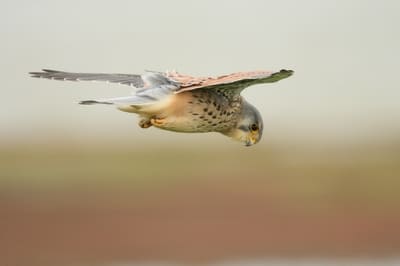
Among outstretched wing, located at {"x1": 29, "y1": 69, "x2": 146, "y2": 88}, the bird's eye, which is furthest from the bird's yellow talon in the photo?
the bird's eye

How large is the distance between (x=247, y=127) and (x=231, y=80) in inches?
37.2

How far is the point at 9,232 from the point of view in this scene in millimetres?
15289

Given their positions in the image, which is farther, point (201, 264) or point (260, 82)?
point (201, 264)

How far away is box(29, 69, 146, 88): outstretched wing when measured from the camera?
11.5 metres

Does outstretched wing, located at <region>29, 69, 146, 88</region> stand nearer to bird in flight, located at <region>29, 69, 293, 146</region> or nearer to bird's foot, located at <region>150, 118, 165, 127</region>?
bird in flight, located at <region>29, 69, 293, 146</region>

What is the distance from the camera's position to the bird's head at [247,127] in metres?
11.6

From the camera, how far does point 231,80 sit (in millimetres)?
10781

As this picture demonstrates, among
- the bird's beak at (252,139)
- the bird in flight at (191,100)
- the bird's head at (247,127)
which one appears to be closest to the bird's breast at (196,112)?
the bird in flight at (191,100)

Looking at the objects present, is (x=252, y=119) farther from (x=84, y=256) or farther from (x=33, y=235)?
(x=33, y=235)

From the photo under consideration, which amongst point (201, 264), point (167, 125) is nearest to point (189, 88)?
point (167, 125)

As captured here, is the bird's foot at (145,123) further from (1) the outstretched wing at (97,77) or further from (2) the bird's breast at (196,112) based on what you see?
(1) the outstretched wing at (97,77)

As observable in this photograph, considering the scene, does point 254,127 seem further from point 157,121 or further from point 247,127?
point 157,121

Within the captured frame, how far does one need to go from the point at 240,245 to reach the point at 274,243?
0.32 metres

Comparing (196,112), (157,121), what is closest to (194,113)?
(196,112)
